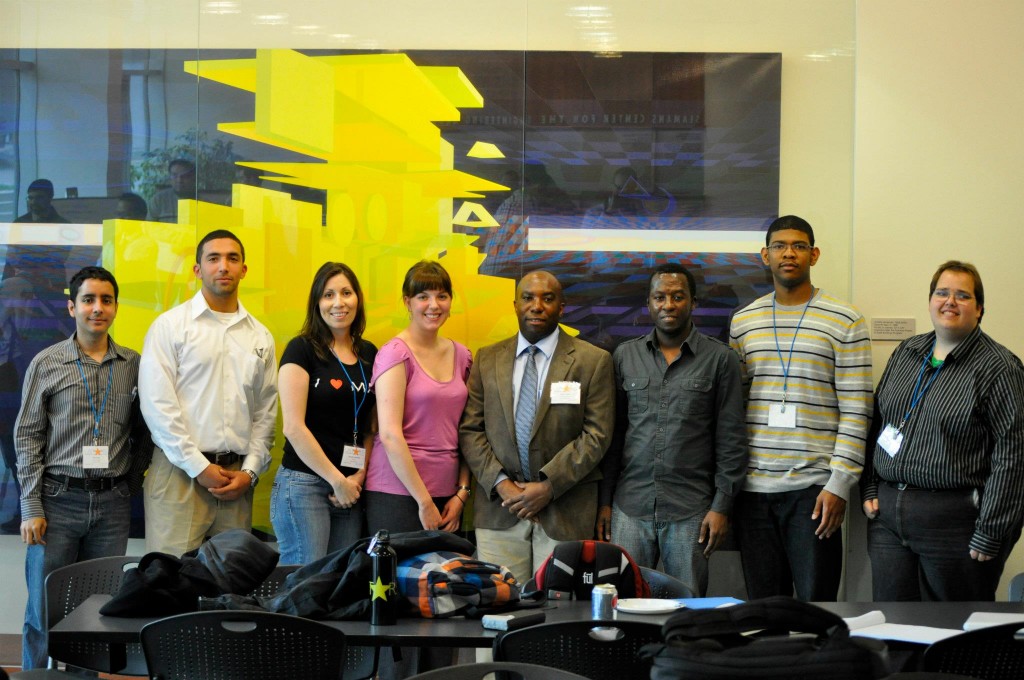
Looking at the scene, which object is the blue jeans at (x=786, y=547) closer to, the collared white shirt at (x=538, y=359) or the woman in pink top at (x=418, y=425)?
the collared white shirt at (x=538, y=359)

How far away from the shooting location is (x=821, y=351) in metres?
4.34

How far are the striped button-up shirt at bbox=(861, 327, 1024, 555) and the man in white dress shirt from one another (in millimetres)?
2901

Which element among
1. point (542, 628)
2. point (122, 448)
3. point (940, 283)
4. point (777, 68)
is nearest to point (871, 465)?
point (940, 283)

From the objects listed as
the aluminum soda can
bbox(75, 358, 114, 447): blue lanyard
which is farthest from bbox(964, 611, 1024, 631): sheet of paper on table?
bbox(75, 358, 114, 447): blue lanyard

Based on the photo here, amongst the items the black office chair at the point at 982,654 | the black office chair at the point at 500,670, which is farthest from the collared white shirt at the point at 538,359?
the black office chair at the point at 982,654

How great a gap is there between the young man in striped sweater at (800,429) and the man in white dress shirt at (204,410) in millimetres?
2337

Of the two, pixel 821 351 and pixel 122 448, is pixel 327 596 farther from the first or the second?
pixel 821 351

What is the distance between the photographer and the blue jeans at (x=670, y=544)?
13.7 feet

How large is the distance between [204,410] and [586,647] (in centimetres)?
245

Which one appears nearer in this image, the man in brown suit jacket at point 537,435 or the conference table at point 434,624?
the conference table at point 434,624

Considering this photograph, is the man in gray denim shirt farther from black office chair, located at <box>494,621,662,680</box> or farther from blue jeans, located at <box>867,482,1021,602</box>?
black office chair, located at <box>494,621,662,680</box>

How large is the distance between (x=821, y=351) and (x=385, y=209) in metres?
2.29

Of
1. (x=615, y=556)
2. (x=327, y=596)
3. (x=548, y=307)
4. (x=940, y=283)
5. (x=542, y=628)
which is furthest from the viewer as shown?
(x=548, y=307)

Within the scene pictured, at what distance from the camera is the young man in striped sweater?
427cm
